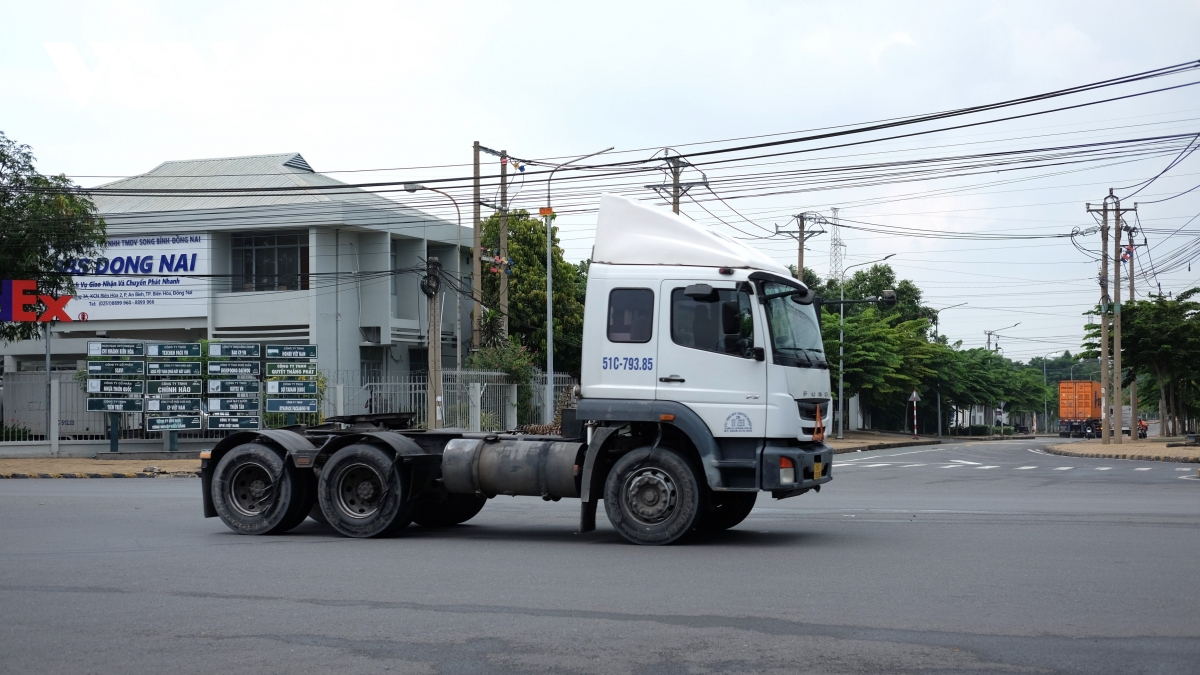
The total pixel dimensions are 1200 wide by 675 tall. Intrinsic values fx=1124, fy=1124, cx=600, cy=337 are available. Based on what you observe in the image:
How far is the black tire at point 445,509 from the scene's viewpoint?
13.3m

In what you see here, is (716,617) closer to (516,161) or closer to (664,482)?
(664,482)

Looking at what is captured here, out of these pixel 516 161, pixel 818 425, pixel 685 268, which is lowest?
pixel 818 425

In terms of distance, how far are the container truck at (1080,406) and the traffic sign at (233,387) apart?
191 ft

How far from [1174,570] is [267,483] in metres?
9.31

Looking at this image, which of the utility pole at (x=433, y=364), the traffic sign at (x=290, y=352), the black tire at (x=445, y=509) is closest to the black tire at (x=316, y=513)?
the black tire at (x=445, y=509)

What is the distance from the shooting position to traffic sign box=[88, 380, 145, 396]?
2786 centimetres

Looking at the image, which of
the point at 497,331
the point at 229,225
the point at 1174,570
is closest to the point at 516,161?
the point at 497,331

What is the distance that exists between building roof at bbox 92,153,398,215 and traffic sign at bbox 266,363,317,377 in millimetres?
14460

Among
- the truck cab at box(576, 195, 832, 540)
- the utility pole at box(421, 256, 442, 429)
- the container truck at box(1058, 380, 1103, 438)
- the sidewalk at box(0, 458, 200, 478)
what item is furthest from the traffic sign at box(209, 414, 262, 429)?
the container truck at box(1058, 380, 1103, 438)

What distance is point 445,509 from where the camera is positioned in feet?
44.1

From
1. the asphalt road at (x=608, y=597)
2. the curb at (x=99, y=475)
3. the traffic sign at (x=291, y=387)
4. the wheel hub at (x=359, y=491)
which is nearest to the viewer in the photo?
the asphalt road at (x=608, y=597)

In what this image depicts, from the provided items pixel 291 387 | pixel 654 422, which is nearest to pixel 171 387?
pixel 291 387

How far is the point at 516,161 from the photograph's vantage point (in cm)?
3841

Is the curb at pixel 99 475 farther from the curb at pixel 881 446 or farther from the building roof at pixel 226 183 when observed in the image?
the curb at pixel 881 446
